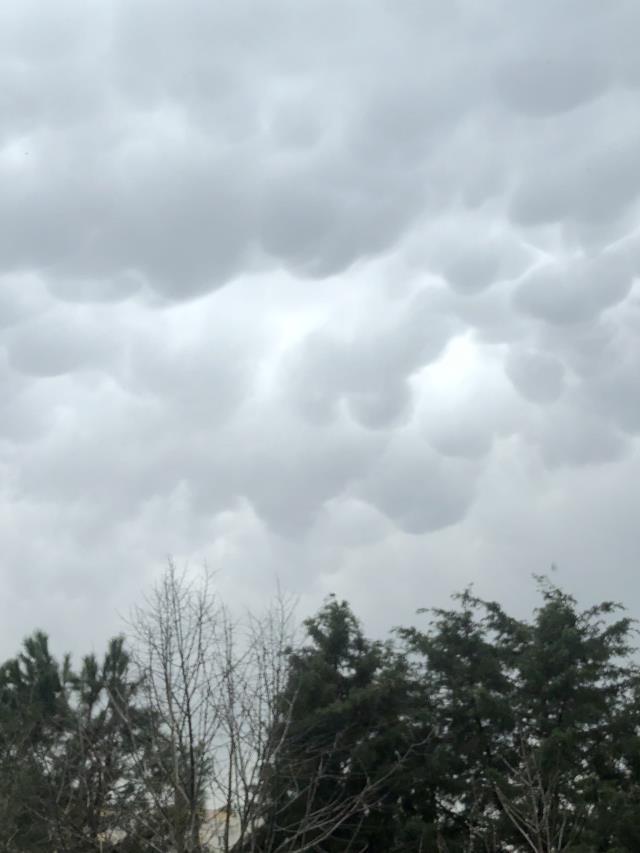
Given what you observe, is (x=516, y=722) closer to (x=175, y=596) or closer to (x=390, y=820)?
(x=390, y=820)

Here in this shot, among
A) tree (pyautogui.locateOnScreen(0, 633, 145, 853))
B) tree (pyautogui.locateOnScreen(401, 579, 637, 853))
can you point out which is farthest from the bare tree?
tree (pyautogui.locateOnScreen(0, 633, 145, 853))

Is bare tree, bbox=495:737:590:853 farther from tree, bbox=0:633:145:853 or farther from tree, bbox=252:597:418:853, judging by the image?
tree, bbox=0:633:145:853

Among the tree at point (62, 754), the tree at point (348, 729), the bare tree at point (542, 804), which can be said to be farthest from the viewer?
the tree at point (348, 729)

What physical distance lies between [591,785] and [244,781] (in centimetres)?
1038

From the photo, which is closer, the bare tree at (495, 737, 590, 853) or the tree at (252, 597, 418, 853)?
the bare tree at (495, 737, 590, 853)

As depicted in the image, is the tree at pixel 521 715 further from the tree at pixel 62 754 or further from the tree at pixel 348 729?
the tree at pixel 62 754

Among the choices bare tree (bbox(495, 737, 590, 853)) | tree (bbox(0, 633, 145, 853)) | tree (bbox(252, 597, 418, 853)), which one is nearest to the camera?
tree (bbox(0, 633, 145, 853))

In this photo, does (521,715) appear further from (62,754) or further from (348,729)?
(62,754)

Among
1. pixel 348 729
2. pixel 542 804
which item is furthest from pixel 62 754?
pixel 542 804

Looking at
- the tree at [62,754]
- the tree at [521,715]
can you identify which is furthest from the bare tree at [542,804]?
the tree at [62,754]

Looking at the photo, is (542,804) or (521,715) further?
(521,715)

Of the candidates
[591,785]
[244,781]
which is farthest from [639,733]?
[244,781]

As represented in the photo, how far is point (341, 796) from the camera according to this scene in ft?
88.3

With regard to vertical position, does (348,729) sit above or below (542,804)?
above
